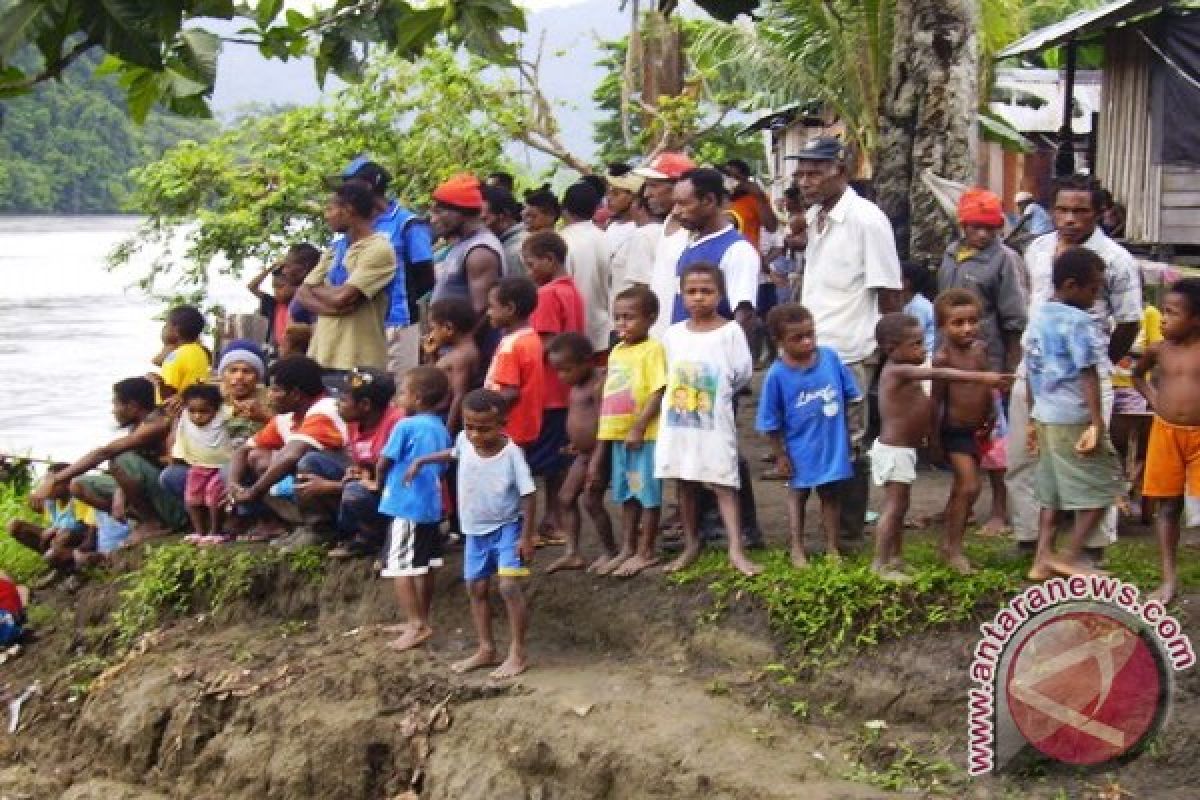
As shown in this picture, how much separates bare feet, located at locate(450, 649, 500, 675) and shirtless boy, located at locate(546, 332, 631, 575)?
0.57 m

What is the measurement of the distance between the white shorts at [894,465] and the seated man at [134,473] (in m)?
4.34

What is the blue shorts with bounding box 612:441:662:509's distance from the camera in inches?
316

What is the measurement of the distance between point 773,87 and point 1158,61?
4.56m

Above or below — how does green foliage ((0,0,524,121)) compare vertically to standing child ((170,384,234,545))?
above

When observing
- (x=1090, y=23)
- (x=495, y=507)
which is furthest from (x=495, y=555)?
(x=1090, y=23)

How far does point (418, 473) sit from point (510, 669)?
3.13ft

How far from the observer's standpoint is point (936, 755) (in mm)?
6625

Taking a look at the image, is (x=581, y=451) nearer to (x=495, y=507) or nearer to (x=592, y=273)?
(x=495, y=507)

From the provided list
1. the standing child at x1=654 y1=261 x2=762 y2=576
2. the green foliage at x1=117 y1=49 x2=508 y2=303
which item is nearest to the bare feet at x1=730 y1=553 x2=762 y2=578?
the standing child at x1=654 y1=261 x2=762 y2=576

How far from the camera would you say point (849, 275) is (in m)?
8.14

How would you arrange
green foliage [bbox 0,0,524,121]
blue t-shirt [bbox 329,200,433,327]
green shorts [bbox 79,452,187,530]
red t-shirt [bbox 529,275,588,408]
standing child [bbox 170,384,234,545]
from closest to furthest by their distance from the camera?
1. green foliage [bbox 0,0,524,121]
2. red t-shirt [bbox 529,275,588,408]
3. blue t-shirt [bbox 329,200,433,327]
4. standing child [bbox 170,384,234,545]
5. green shorts [bbox 79,452,187,530]

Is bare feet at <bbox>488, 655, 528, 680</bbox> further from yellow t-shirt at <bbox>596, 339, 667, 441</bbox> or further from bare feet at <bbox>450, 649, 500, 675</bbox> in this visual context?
yellow t-shirt at <bbox>596, 339, 667, 441</bbox>

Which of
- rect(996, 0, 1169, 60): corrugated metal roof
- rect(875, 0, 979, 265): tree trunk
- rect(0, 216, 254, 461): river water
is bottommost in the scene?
rect(0, 216, 254, 461): river water

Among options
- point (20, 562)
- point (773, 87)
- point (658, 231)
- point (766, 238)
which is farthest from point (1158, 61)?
point (20, 562)
